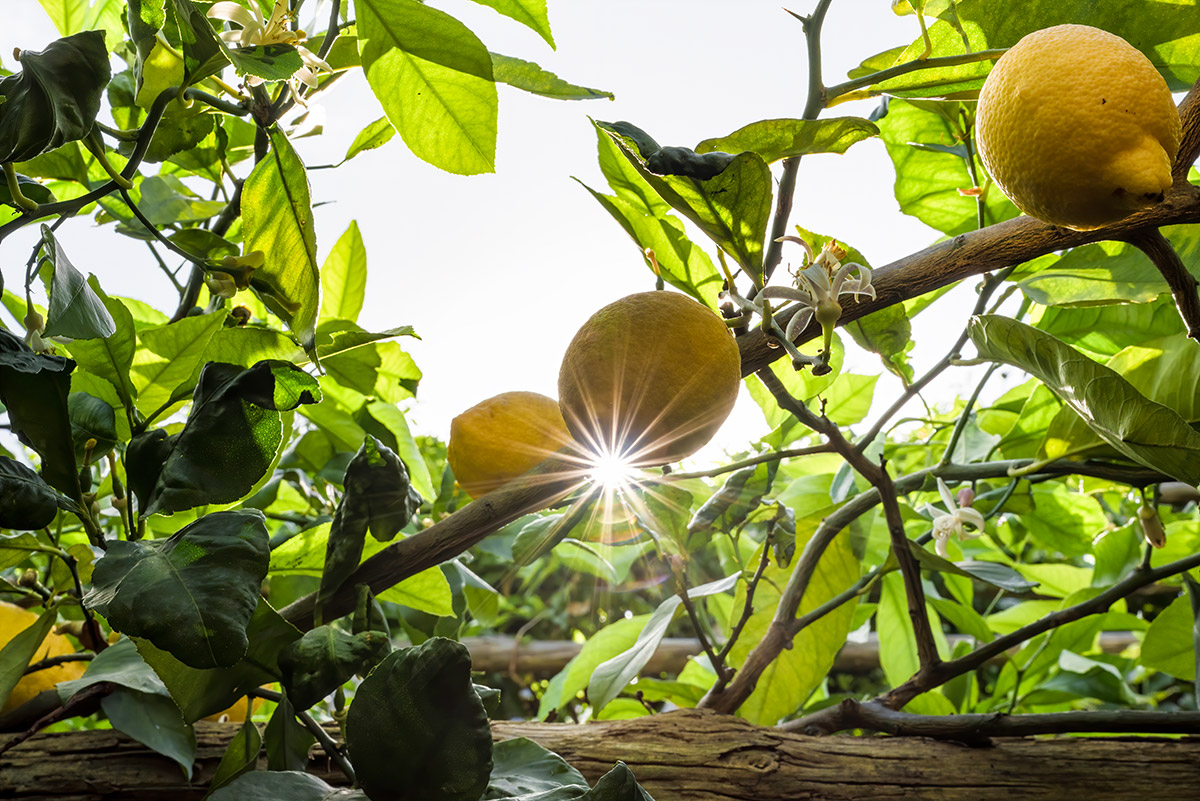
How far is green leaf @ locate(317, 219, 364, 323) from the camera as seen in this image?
0.80 metres

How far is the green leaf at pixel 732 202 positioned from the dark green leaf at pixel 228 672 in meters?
0.29

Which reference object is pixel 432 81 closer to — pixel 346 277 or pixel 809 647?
pixel 346 277

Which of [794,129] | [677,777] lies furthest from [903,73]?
[677,777]

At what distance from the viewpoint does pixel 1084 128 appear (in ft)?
1.19

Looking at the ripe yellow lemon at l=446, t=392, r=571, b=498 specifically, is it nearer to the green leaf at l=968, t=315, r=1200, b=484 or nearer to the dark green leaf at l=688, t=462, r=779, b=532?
the dark green leaf at l=688, t=462, r=779, b=532

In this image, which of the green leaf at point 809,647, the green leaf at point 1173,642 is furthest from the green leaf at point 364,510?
the green leaf at point 1173,642

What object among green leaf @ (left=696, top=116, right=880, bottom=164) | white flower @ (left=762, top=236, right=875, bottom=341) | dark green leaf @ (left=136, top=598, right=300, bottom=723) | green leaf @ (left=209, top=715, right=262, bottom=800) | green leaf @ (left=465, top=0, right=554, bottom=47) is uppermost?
green leaf @ (left=465, top=0, right=554, bottom=47)

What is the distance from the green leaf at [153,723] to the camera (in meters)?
0.50

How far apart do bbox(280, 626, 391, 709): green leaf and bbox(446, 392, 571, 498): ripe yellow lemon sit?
0.18 m

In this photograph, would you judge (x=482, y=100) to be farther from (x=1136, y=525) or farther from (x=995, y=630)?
(x=995, y=630)

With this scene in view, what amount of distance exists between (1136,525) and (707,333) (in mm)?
731

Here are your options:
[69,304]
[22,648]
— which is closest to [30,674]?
[22,648]

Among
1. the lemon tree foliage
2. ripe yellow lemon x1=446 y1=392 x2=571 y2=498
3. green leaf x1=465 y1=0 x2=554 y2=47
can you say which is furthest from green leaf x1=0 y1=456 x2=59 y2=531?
green leaf x1=465 y1=0 x2=554 y2=47

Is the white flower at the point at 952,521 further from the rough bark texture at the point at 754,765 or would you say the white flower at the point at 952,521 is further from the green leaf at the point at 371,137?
the green leaf at the point at 371,137
